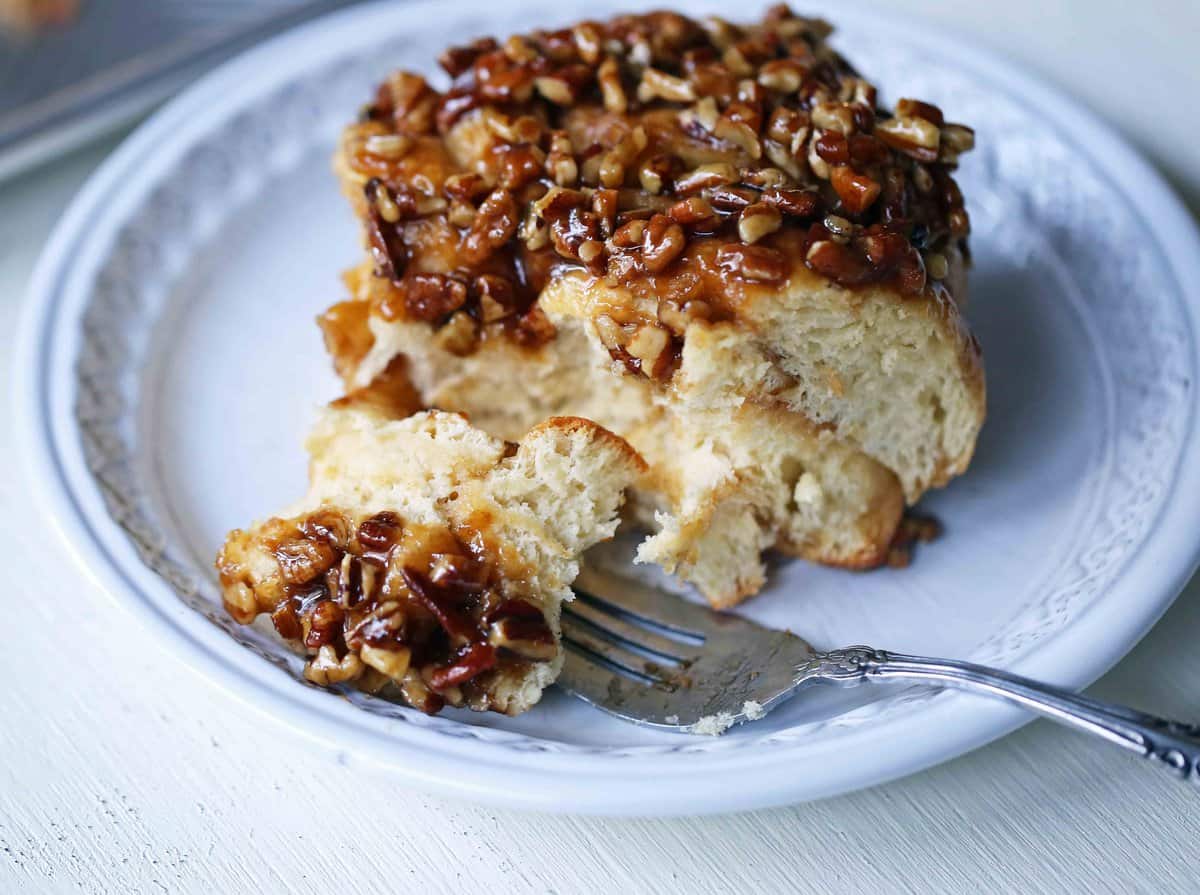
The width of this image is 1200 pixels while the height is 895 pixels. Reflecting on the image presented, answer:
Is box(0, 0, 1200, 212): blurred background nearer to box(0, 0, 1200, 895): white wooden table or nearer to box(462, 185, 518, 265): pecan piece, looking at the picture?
box(462, 185, 518, 265): pecan piece

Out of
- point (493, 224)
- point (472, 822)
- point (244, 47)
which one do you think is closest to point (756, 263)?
point (493, 224)

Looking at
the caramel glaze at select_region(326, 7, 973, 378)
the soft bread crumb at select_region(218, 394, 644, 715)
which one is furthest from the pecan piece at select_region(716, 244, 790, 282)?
the soft bread crumb at select_region(218, 394, 644, 715)

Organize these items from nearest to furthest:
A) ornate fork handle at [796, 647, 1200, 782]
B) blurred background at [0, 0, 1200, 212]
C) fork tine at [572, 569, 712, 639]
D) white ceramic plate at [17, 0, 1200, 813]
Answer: ornate fork handle at [796, 647, 1200, 782] < white ceramic plate at [17, 0, 1200, 813] < fork tine at [572, 569, 712, 639] < blurred background at [0, 0, 1200, 212]

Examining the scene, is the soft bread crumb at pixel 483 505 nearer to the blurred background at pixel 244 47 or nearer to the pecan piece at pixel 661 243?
the pecan piece at pixel 661 243

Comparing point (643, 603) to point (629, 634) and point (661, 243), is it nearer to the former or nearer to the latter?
point (629, 634)

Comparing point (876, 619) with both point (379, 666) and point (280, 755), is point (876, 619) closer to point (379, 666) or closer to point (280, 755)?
point (379, 666)

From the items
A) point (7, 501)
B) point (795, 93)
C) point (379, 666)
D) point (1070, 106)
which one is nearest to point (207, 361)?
point (7, 501)

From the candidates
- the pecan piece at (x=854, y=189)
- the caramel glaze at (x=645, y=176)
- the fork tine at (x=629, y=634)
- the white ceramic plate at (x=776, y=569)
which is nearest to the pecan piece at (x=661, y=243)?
the caramel glaze at (x=645, y=176)
